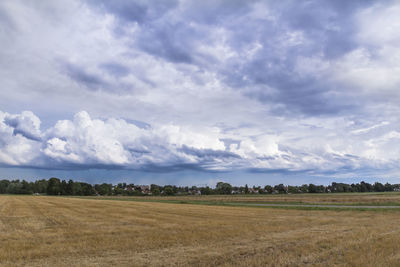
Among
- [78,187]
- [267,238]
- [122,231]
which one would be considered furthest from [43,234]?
[78,187]

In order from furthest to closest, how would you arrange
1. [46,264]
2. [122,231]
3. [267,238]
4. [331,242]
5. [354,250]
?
[122,231], [267,238], [331,242], [354,250], [46,264]

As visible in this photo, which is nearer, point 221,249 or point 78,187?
point 221,249

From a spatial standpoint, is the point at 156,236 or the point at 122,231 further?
the point at 122,231

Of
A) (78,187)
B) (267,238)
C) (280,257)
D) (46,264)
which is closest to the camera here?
(46,264)

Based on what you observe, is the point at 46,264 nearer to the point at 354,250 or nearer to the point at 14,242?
the point at 14,242

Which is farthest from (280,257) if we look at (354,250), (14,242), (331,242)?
(14,242)

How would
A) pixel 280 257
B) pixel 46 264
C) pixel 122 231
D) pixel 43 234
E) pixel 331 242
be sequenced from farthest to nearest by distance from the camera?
pixel 122 231 < pixel 43 234 < pixel 331 242 < pixel 280 257 < pixel 46 264

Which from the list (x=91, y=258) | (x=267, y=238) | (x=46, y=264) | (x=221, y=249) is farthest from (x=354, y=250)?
(x=46, y=264)

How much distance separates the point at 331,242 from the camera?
51.0 ft

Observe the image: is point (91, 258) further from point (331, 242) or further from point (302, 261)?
point (331, 242)

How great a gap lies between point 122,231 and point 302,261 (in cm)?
1277

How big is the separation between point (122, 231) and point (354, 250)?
14.3m

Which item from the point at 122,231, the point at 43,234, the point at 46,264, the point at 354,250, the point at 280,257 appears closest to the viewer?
the point at 46,264

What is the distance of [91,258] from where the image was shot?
488 inches
